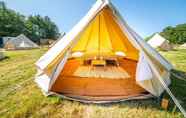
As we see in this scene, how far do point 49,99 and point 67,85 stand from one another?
69 cm

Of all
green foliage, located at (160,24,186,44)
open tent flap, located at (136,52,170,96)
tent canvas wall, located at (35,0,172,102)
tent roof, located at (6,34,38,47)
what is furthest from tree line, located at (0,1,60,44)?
open tent flap, located at (136,52,170,96)

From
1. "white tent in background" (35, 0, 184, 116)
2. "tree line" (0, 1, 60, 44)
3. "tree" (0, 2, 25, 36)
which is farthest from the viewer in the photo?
"tree line" (0, 1, 60, 44)

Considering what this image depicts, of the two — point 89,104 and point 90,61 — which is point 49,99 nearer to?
point 89,104

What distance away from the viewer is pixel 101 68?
571cm

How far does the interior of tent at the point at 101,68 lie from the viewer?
12.0 ft

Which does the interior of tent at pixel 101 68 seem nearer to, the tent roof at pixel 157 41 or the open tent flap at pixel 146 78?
the open tent flap at pixel 146 78

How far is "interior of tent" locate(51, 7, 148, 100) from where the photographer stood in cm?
365

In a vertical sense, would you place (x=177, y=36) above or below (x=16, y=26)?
below

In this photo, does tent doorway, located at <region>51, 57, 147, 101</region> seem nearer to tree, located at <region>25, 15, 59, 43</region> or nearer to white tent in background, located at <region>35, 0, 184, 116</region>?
white tent in background, located at <region>35, 0, 184, 116</region>

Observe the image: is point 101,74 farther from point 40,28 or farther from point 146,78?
point 40,28

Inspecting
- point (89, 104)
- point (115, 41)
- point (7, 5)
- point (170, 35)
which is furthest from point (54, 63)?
point (170, 35)

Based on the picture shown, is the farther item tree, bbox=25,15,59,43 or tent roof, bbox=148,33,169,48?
tree, bbox=25,15,59,43

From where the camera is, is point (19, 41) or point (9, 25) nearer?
point (19, 41)

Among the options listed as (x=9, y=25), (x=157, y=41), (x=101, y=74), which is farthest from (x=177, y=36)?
(x=101, y=74)
